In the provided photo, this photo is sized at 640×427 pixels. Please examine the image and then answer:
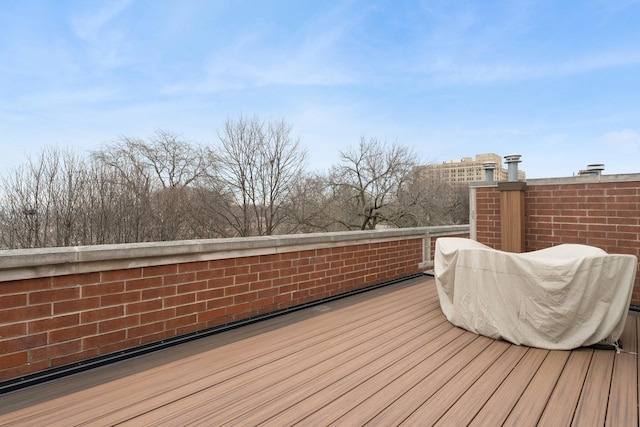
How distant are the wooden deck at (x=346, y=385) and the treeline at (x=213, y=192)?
29.3ft

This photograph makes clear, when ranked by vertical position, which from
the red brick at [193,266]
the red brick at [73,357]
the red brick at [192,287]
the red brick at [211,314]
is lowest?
the red brick at [73,357]

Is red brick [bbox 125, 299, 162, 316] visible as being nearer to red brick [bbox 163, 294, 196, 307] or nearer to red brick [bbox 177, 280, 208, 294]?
red brick [bbox 163, 294, 196, 307]

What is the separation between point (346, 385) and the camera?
2.04 m

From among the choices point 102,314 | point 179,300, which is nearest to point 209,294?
point 179,300

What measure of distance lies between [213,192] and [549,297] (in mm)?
15420

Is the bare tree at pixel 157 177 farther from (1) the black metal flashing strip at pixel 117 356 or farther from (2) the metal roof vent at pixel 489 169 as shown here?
(2) the metal roof vent at pixel 489 169

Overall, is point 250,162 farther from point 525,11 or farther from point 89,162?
point 525,11

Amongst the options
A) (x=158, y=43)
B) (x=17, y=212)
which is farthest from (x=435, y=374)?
(x=158, y=43)

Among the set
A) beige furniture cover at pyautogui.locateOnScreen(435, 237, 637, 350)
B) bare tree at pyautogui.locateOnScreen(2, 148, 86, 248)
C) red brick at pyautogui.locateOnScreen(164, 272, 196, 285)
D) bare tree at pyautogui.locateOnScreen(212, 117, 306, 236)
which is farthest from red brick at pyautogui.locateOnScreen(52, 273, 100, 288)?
bare tree at pyautogui.locateOnScreen(212, 117, 306, 236)

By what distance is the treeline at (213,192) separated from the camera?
890 cm

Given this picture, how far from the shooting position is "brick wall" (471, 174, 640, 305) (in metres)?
3.85

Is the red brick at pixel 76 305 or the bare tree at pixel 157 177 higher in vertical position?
the bare tree at pixel 157 177

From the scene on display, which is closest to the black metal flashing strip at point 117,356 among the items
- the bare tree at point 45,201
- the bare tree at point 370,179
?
the bare tree at point 45,201

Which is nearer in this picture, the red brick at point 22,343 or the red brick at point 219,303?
the red brick at point 22,343
